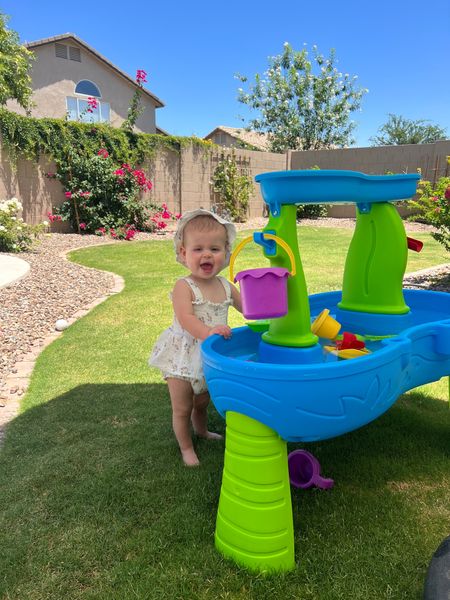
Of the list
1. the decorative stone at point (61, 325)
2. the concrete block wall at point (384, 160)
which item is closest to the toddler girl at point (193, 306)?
the decorative stone at point (61, 325)

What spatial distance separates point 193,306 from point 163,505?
0.88m

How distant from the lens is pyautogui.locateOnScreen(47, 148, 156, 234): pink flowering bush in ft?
38.1

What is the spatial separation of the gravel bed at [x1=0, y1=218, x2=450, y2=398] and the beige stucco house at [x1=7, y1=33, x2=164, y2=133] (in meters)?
14.4

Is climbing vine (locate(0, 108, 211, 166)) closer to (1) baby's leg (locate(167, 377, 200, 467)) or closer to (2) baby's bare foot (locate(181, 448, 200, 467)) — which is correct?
(1) baby's leg (locate(167, 377, 200, 467))

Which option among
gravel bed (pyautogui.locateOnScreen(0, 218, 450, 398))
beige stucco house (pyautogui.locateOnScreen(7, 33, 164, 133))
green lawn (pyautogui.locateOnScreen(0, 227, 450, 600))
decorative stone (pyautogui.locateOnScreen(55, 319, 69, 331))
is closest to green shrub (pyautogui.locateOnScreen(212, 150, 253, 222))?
gravel bed (pyautogui.locateOnScreen(0, 218, 450, 398))

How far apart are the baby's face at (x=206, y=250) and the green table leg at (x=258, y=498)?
2.64ft

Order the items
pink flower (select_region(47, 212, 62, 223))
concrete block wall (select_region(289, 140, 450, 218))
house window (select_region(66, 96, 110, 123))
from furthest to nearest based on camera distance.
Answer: house window (select_region(66, 96, 110, 123))
concrete block wall (select_region(289, 140, 450, 218))
pink flower (select_region(47, 212, 62, 223))

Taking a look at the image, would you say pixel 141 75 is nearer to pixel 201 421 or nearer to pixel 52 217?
pixel 52 217

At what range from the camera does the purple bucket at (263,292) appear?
159 centimetres

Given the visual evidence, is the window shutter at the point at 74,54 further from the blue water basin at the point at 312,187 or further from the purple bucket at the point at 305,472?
the purple bucket at the point at 305,472

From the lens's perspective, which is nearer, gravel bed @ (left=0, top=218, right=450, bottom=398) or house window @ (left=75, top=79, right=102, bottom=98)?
gravel bed @ (left=0, top=218, right=450, bottom=398)

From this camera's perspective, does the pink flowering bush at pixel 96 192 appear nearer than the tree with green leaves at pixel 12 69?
Yes

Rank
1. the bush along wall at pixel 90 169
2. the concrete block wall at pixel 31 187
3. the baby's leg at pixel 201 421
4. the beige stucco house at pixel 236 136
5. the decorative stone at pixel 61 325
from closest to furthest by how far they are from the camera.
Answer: the baby's leg at pixel 201 421 → the decorative stone at pixel 61 325 → the concrete block wall at pixel 31 187 → the bush along wall at pixel 90 169 → the beige stucco house at pixel 236 136

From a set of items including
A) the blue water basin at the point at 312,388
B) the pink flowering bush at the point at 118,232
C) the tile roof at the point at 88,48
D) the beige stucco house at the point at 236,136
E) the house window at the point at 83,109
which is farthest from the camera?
the beige stucco house at the point at 236,136
